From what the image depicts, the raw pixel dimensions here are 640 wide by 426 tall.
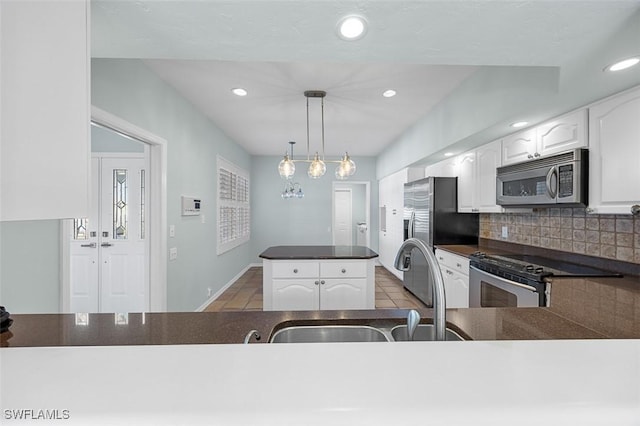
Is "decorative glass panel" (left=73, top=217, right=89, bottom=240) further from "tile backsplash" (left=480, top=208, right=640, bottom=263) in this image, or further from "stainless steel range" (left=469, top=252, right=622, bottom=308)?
"tile backsplash" (left=480, top=208, right=640, bottom=263)

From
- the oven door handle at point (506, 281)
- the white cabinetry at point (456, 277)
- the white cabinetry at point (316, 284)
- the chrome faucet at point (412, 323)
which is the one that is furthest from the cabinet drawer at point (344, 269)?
the chrome faucet at point (412, 323)

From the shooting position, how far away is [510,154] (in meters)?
2.68

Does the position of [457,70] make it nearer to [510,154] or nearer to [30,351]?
[510,154]

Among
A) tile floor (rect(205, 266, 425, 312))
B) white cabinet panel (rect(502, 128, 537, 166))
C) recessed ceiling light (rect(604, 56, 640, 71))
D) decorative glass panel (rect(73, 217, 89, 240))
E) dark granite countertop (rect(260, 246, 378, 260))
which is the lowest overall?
tile floor (rect(205, 266, 425, 312))

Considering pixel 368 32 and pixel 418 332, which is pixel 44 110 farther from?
pixel 418 332

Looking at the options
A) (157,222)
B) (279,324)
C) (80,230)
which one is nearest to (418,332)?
(279,324)

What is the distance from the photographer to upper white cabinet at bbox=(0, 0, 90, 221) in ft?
2.46

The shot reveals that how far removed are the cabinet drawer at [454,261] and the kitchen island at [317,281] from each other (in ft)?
3.12

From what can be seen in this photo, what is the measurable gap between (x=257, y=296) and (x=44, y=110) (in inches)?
153

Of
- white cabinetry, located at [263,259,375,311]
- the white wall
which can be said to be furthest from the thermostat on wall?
white cabinetry, located at [263,259,375,311]

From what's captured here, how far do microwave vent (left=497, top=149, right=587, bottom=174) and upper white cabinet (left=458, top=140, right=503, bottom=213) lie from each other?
0.69 ft

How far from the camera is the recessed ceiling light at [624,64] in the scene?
1.42 m

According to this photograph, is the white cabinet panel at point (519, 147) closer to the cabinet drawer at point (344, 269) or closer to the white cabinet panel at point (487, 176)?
the white cabinet panel at point (487, 176)

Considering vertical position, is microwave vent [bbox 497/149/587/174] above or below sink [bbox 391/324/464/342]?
above
